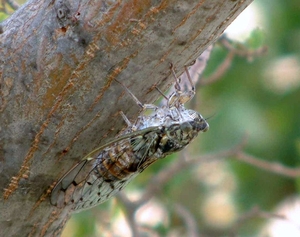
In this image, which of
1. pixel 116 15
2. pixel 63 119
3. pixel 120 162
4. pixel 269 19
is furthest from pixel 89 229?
pixel 269 19

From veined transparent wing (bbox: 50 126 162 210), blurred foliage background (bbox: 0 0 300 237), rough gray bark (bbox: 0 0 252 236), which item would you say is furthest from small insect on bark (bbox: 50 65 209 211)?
blurred foliage background (bbox: 0 0 300 237)

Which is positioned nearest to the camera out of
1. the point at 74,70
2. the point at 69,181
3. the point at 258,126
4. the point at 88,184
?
the point at 74,70

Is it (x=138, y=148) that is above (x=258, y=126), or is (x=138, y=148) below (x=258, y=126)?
above

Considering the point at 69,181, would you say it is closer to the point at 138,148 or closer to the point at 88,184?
the point at 88,184

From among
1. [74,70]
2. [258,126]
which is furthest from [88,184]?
[258,126]

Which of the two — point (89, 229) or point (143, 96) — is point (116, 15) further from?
point (89, 229)

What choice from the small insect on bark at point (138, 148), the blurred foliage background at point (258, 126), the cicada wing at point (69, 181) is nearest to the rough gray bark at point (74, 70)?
the cicada wing at point (69, 181)
